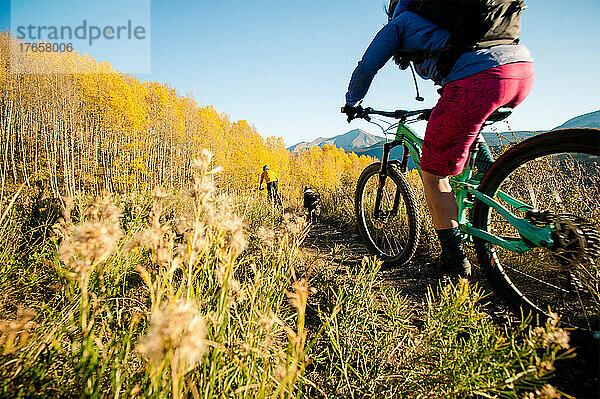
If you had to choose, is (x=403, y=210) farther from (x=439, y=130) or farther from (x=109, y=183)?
(x=109, y=183)

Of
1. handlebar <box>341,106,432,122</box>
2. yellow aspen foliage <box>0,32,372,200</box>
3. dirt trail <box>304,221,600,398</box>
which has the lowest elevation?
dirt trail <box>304,221,600,398</box>

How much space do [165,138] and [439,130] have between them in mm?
23201

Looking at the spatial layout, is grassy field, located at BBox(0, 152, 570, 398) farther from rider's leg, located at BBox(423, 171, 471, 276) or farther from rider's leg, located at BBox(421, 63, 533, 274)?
rider's leg, located at BBox(421, 63, 533, 274)

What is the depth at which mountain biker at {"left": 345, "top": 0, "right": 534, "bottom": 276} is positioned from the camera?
4.40ft

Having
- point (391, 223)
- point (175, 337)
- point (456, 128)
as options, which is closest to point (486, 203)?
point (456, 128)

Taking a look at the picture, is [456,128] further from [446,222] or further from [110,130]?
[110,130]

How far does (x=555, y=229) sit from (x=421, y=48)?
4.21 feet

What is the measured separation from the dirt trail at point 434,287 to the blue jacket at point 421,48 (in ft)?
4.03

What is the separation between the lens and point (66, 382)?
0.62 meters

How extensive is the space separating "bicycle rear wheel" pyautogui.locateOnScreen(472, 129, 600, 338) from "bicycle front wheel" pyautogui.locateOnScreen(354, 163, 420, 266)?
1.70ft

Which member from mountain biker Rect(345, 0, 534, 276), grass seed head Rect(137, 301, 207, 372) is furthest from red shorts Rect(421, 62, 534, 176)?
grass seed head Rect(137, 301, 207, 372)

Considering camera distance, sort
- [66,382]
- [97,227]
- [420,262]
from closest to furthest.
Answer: [97,227] → [66,382] → [420,262]

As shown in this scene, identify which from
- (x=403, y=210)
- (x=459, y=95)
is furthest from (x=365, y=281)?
(x=403, y=210)

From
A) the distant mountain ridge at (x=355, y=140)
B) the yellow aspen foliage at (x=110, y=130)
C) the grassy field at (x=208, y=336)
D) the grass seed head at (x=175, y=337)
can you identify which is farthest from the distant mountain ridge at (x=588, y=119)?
the distant mountain ridge at (x=355, y=140)
